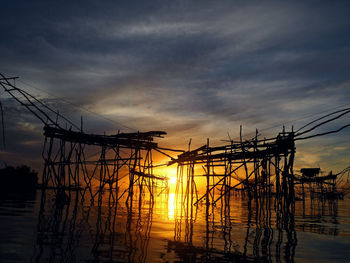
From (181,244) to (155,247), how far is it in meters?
0.98

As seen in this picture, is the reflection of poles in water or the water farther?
the water

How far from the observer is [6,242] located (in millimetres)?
7504


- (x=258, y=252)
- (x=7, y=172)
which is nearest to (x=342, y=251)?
(x=258, y=252)

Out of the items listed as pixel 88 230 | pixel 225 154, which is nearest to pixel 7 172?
pixel 225 154

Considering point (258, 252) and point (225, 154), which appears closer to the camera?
point (258, 252)

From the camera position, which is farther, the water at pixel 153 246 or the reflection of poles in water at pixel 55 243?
the water at pixel 153 246

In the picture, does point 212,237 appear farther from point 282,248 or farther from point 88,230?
point 88,230

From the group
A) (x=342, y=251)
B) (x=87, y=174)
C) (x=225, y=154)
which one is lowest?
(x=342, y=251)

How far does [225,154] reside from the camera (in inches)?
845

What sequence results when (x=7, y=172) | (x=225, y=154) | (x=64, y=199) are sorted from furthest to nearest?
(x=7, y=172)
(x=64, y=199)
(x=225, y=154)

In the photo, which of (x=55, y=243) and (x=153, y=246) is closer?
(x=55, y=243)

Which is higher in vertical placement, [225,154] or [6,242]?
[225,154]

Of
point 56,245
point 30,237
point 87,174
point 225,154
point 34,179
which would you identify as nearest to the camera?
point 56,245

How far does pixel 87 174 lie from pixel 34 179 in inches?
1812
